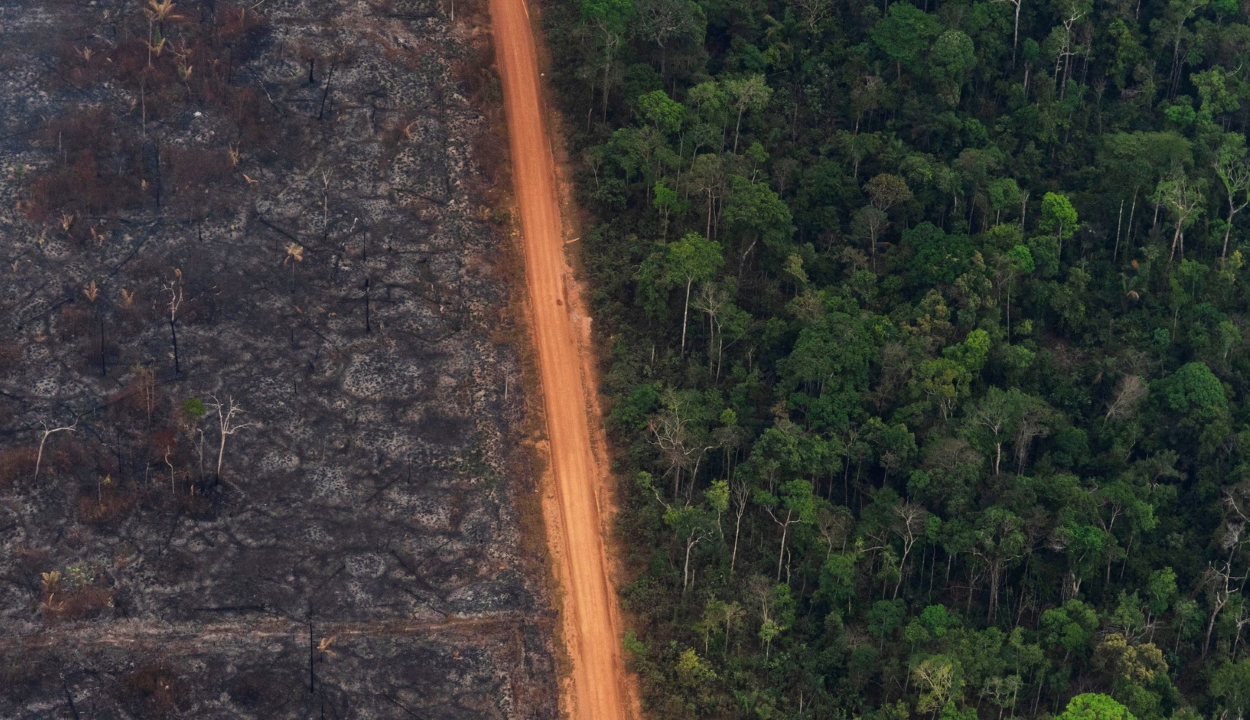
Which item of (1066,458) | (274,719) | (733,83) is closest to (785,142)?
(733,83)

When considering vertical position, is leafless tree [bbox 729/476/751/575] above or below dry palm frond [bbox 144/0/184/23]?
below

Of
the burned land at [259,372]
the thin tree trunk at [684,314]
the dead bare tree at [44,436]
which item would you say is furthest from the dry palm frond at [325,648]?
the thin tree trunk at [684,314]

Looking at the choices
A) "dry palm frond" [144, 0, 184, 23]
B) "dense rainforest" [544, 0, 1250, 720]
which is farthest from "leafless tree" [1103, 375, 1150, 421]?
"dry palm frond" [144, 0, 184, 23]

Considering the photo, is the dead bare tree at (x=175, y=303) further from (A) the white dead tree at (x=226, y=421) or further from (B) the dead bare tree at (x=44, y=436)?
(B) the dead bare tree at (x=44, y=436)

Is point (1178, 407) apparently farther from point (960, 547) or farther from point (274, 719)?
point (274, 719)

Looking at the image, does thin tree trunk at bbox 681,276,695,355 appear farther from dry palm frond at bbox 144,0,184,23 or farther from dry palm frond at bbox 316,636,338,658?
dry palm frond at bbox 144,0,184,23

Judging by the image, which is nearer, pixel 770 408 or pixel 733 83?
pixel 770 408
